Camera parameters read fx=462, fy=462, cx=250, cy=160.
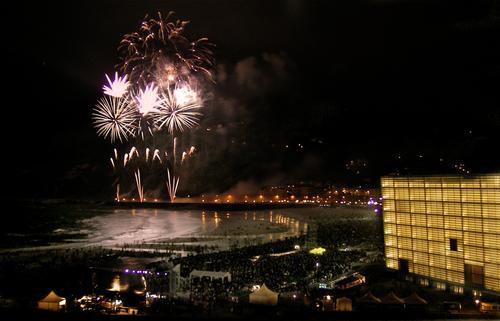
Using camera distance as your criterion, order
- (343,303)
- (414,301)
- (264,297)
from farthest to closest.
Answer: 1. (264,297)
2. (343,303)
3. (414,301)

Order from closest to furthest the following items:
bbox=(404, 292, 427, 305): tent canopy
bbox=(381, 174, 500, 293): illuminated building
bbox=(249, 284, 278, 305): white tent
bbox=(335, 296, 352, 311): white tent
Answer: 1. bbox=(404, 292, 427, 305): tent canopy
2. bbox=(335, 296, 352, 311): white tent
3. bbox=(249, 284, 278, 305): white tent
4. bbox=(381, 174, 500, 293): illuminated building

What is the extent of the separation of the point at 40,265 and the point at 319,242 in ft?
29.3

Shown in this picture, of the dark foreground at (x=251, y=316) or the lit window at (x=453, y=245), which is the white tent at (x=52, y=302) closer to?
the dark foreground at (x=251, y=316)

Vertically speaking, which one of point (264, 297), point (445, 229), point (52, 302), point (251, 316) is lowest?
point (52, 302)

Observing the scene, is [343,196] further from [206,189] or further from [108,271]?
[108,271]

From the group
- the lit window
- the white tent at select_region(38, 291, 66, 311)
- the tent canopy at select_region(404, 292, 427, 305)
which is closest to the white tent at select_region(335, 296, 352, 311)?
the tent canopy at select_region(404, 292, 427, 305)

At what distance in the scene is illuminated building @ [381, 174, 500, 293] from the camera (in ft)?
27.3

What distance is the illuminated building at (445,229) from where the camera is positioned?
27.3 ft

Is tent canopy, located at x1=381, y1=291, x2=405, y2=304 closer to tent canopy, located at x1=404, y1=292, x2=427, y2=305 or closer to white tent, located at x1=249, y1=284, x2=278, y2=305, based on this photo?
tent canopy, located at x1=404, y1=292, x2=427, y2=305

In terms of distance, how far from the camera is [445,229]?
30.3 feet

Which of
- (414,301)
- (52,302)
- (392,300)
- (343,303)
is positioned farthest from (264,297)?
(52,302)

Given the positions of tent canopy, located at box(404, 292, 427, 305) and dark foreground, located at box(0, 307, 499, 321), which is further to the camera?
tent canopy, located at box(404, 292, 427, 305)

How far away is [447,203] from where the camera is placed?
9.12 m

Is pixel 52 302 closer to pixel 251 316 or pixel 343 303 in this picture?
pixel 251 316
